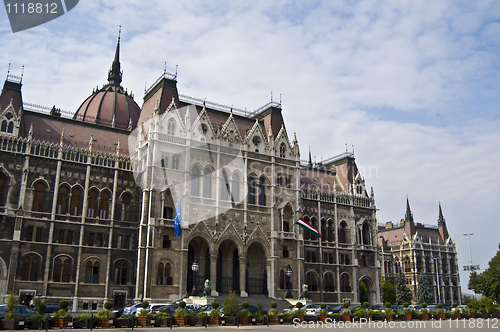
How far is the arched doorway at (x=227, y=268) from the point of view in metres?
50.7

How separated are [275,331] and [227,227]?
24.4 metres

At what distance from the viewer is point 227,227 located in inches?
1961

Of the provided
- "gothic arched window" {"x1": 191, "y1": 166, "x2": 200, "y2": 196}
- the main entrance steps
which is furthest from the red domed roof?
the main entrance steps

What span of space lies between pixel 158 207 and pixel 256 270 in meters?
15.0

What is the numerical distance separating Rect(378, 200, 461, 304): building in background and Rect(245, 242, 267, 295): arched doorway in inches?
2278

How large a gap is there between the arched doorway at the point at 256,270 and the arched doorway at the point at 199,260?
562cm

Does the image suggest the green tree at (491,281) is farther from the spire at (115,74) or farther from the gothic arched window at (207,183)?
the spire at (115,74)

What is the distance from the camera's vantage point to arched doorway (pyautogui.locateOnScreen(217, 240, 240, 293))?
50656 millimetres

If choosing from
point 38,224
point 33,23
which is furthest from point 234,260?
point 33,23

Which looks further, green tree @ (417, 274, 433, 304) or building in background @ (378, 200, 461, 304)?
building in background @ (378, 200, 461, 304)

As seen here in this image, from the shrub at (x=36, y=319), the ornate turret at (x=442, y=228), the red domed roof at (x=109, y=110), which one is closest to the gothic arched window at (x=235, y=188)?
the red domed roof at (x=109, y=110)

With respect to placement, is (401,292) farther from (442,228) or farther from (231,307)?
(231,307)

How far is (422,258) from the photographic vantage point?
4237 inches

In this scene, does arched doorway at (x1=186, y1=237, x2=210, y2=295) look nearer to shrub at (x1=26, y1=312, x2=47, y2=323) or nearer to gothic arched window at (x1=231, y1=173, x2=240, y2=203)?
gothic arched window at (x1=231, y1=173, x2=240, y2=203)
